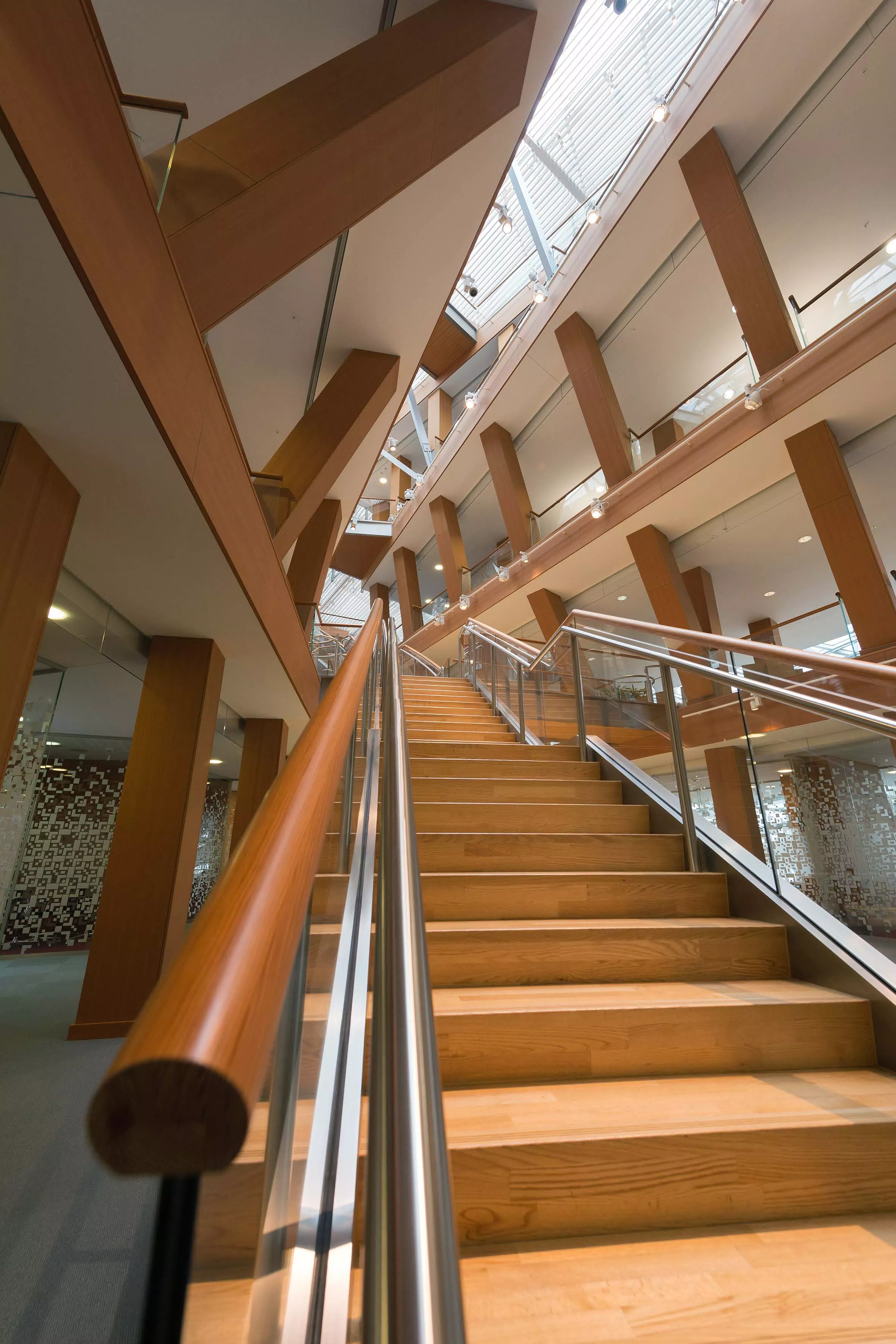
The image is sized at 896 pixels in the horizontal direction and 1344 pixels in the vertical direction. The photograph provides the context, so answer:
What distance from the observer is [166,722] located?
480 centimetres

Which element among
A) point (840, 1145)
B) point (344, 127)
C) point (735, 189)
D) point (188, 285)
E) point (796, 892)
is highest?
point (735, 189)

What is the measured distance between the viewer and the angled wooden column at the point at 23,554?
8.83 ft

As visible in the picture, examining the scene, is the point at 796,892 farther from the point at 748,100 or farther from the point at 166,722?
the point at 748,100

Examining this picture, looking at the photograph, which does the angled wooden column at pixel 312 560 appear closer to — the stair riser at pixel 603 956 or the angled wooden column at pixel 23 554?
the angled wooden column at pixel 23 554

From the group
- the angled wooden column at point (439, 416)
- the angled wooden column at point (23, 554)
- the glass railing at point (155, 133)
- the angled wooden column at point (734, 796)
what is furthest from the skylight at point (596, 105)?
the angled wooden column at point (734, 796)

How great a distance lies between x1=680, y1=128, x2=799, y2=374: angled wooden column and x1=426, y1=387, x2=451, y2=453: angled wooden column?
869 cm

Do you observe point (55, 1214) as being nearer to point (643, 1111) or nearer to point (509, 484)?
point (643, 1111)

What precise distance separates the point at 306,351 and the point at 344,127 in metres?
2.85

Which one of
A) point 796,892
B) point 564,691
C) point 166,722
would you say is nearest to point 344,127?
point 564,691

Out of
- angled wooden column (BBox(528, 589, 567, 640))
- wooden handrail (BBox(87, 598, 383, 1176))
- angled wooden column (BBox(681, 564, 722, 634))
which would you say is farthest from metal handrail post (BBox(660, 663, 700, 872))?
angled wooden column (BBox(681, 564, 722, 634))

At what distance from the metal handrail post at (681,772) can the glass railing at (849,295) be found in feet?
17.8

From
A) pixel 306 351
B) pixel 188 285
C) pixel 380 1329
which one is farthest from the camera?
pixel 306 351

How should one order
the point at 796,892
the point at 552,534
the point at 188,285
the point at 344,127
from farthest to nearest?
the point at 552,534 < the point at 344,127 < the point at 188,285 < the point at 796,892

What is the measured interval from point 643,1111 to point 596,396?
32.1ft
